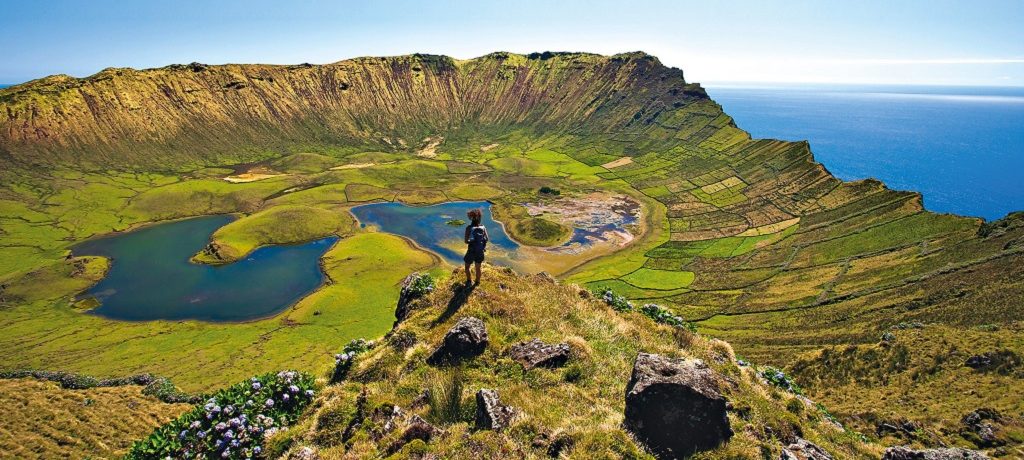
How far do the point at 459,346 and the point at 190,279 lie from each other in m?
113

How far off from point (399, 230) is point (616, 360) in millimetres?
129507

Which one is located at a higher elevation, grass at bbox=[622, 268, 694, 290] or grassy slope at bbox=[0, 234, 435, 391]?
grassy slope at bbox=[0, 234, 435, 391]

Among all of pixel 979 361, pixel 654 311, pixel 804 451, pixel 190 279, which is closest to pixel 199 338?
pixel 190 279

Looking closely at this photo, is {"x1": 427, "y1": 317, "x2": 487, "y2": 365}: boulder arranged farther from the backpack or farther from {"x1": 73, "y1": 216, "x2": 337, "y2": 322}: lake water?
{"x1": 73, "y1": 216, "x2": 337, "y2": 322}: lake water

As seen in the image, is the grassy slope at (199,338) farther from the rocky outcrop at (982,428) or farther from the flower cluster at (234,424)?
the rocky outcrop at (982,428)

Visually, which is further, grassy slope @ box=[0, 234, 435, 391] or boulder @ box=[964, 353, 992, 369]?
grassy slope @ box=[0, 234, 435, 391]

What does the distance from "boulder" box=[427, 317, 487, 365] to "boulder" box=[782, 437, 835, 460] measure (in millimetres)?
11483

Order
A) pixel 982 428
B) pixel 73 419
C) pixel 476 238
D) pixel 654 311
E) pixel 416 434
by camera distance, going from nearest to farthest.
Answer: pixel 416 434, pixel 476 238, pixel 654 311, pixel 982 428, pixel 73 419

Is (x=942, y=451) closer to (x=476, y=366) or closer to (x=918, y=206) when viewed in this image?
(x=476, y=366)

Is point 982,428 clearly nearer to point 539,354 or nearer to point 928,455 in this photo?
point 928,455

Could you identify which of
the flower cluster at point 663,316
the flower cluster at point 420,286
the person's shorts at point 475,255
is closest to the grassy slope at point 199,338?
the flower cluster at point 420,286

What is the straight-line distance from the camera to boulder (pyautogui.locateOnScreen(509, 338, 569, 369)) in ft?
63.3

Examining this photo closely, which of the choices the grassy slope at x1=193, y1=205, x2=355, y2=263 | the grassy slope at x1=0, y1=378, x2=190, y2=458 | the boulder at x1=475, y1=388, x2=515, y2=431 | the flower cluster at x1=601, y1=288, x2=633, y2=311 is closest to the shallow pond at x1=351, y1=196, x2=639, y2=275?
the grassy slope at x1=193, y1=205, x2=355, y2=263

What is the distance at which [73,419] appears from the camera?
3759 centimetres
